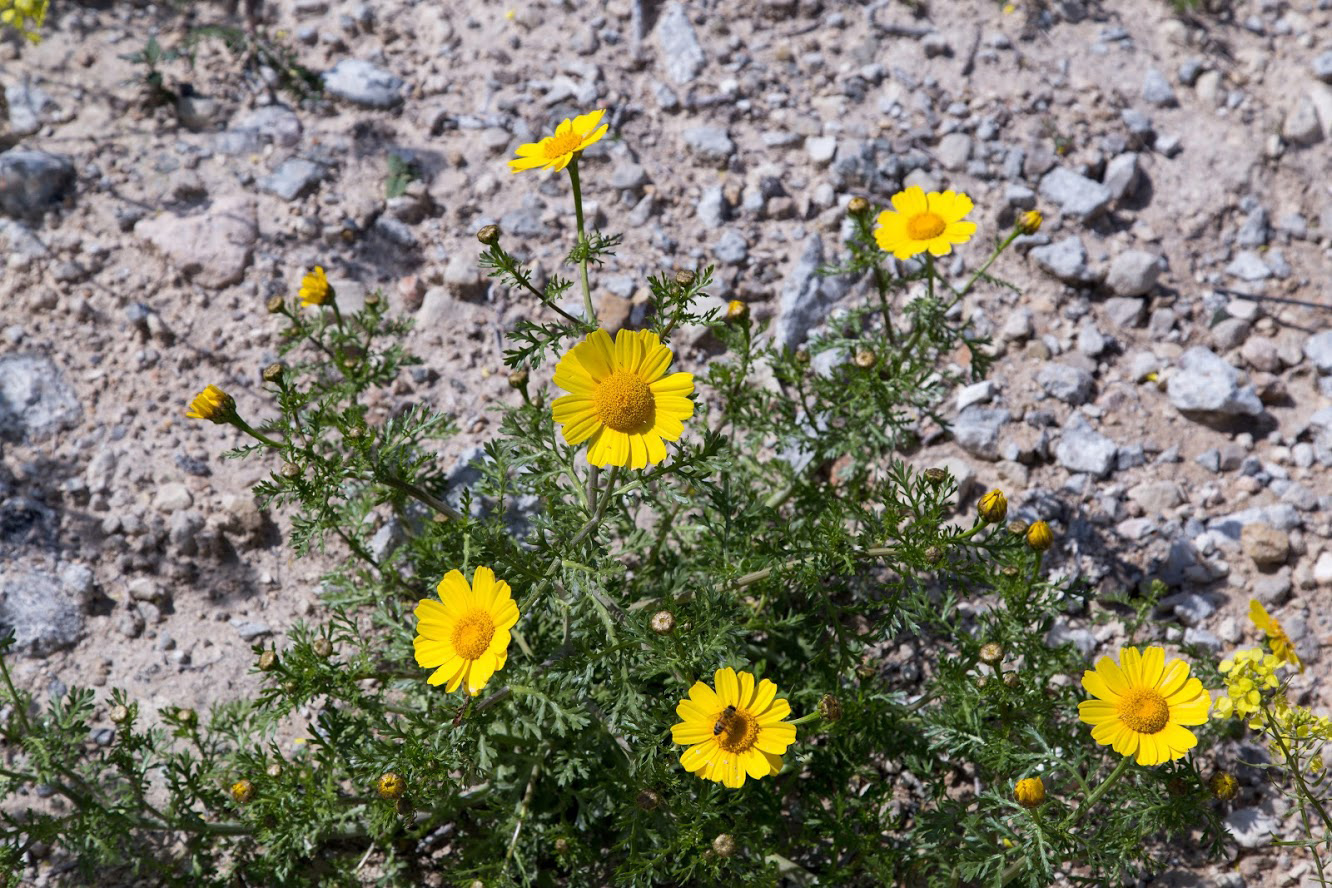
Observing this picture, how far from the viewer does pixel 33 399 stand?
4746 mm

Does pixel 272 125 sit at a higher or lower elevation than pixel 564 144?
higher

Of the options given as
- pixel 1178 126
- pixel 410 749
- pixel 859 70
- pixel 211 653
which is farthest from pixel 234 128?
pixel 1178 126

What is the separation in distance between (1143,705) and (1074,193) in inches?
120

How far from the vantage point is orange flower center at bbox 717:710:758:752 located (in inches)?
124

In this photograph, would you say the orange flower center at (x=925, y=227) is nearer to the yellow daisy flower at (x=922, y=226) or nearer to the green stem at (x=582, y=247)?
the yellow daisy flower at (x=922, y=226)

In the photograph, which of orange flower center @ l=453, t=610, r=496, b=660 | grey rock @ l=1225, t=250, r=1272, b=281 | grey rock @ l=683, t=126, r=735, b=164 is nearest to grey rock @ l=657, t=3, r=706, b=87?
grey rock @ l=683, t=126, r=735, b=164

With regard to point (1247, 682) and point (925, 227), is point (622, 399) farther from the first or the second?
point (1247, 682)

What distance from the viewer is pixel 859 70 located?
226 inches

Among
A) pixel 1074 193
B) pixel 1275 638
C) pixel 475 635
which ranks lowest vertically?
pixel 475 635

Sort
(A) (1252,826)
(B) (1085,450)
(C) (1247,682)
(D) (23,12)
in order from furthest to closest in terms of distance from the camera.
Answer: (D) (23,12)
(B) (1085,450)
(A) (1252,826)
(C) (1247,682)

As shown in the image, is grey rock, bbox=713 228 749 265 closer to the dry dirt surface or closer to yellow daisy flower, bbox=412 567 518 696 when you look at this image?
the dry dirt surface

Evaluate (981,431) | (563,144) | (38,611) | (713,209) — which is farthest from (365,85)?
(981,431)

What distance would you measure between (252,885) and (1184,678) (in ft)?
11.3

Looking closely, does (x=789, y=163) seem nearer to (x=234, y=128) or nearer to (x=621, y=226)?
(x=621, y=226)
